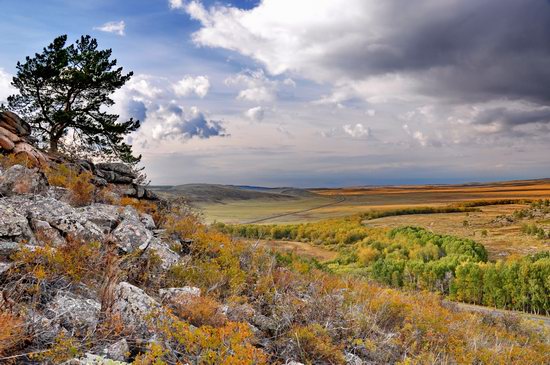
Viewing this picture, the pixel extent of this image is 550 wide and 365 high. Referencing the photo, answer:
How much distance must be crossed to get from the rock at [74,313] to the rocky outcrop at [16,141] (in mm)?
7486

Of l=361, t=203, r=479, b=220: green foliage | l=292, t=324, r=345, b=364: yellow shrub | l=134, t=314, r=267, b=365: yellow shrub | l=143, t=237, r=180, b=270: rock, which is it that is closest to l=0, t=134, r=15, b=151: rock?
l=143, t=237, r=180, b=270: rock

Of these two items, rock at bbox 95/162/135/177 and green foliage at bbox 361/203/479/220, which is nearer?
rock at bbox 95/162/135/177

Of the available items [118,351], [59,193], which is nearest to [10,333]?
[118,351]

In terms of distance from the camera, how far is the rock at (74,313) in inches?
197

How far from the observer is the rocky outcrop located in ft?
41.0

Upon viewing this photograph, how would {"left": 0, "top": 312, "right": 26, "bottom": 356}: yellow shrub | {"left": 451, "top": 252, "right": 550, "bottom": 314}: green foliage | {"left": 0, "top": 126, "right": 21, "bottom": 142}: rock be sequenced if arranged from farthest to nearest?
{"left": 451, "top": 252, "right": 550, "bottom": 314}: green foliage < {"left": 0, "top": 126, "right": 21, "bottom": 142}: rock < {"left": 0, "top": 312, "right": 26, "bottom": 356}: yellow shrub

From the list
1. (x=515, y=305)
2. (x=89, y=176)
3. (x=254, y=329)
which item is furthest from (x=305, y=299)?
(x=515, y=305)

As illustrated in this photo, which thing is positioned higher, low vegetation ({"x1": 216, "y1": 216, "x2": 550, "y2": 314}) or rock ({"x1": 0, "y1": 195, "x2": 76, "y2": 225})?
rock ({"x1": 0, "y1": 195, "x2": 76, "y2": 225})

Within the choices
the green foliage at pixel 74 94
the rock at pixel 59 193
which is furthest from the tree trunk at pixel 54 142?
the rock at pixel 59 193

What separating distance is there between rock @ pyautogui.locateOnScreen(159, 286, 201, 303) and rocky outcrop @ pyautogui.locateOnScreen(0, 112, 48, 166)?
728 centimetres

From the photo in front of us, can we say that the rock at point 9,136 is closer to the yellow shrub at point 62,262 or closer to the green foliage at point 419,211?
the yellow shrub at point 62,262

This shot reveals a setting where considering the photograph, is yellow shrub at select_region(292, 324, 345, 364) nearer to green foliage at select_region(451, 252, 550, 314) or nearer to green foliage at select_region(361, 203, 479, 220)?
green foliage at select_region(451, 252, 550, 314)

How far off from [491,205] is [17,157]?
3846 inches

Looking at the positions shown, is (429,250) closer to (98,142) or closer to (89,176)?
(98,142)
